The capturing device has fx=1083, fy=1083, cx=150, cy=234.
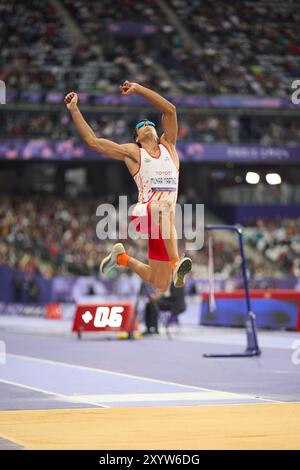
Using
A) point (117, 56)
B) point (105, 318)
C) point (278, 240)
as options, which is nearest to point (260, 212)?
point (278, 240)

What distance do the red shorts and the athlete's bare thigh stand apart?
0.05 meters

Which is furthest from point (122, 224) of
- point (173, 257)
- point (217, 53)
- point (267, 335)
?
point (173, 257)

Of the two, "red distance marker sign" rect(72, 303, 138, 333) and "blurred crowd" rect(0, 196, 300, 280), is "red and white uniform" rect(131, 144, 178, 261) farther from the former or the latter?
"blurred crowd" rect(0, 196, 300, 280)

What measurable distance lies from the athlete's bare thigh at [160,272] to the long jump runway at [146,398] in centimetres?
128

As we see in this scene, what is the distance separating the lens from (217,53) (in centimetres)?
4888

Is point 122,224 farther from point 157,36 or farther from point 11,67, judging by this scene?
point 157,36

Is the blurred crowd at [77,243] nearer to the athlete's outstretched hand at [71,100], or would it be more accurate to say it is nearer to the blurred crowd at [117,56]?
the blurred crowd at [117,56]

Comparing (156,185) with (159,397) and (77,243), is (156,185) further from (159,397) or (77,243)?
(77,243)

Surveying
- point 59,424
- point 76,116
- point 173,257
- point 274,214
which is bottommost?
point 274,214

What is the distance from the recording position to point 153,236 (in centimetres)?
1112

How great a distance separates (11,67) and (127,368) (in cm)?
3058

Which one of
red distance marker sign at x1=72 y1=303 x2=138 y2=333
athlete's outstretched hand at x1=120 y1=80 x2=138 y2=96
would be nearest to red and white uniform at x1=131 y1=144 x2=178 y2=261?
athlete's outstretched hand at x1=120 y1=80 x2=138 y2=96

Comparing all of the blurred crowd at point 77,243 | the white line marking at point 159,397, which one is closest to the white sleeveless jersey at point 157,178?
the white line marking at point 159,397

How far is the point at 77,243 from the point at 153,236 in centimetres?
2864
